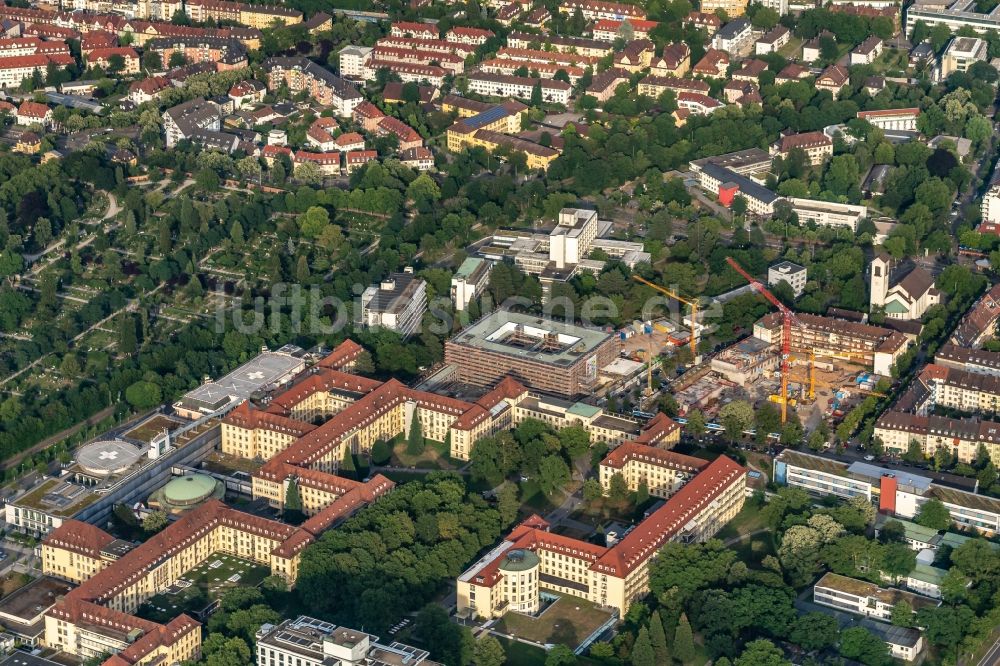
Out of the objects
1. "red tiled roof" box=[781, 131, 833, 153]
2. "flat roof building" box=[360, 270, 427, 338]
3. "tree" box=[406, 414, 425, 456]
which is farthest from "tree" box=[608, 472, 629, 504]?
"red tiled roof" box=[781, 131, 833, 153]

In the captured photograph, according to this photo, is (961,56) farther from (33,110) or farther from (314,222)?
(33,110)

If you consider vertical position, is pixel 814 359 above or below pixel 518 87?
below

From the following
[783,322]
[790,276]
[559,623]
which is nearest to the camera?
[559,623]

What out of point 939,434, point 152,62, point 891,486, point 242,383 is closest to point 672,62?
point 152,62

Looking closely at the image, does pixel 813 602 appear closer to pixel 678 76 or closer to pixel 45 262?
pixel 45 262

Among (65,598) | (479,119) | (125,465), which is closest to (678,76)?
(479,119)

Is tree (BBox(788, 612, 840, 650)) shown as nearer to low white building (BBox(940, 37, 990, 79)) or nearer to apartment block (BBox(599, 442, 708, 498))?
apartment block (BBox(599, 442, 708, 498))

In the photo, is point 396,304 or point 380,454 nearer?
point 380,454
